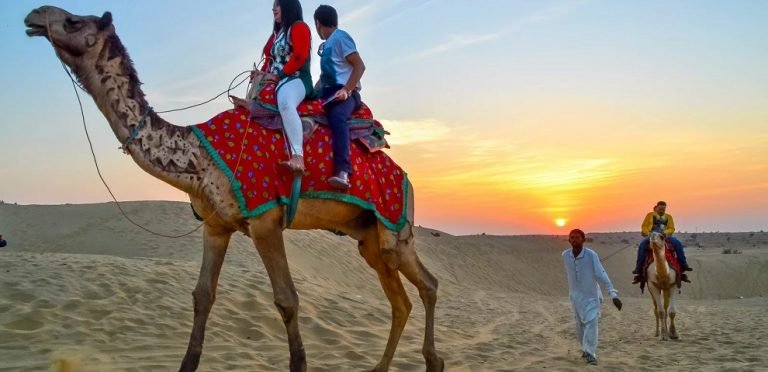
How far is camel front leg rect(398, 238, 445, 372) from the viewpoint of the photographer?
6621 mm

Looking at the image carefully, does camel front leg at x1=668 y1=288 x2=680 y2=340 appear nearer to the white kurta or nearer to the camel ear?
the white kurta

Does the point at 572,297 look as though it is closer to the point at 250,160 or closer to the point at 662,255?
the point at 662,255

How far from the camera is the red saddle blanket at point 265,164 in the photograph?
5.36 metres

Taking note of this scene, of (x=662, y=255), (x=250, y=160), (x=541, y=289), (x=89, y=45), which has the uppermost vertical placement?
(x=89, y=45)

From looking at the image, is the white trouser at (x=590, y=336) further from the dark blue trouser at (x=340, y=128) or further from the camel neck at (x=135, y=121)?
the camel neck at (x=135, y=121)

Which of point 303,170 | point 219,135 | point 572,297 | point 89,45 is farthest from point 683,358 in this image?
point 89,45

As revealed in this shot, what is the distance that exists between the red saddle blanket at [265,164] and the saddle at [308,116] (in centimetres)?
7

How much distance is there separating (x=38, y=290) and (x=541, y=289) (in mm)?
27677

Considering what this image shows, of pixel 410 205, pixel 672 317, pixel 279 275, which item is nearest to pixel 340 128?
pixel 410 205

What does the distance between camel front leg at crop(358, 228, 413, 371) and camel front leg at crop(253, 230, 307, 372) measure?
4.26 ft

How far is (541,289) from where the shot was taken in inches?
1316

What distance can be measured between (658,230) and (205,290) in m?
10.3

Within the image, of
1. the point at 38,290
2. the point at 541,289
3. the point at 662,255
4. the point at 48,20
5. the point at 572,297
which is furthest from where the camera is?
the point at 541,289

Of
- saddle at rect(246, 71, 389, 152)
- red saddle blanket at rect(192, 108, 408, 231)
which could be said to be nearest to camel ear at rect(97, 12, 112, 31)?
red saddle blanket at rect(192, 108, 408, 231)
